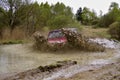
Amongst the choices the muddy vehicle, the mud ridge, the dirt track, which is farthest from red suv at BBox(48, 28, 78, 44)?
the dirt track

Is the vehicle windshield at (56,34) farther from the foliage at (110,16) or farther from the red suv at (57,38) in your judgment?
the foliage at (110,16)

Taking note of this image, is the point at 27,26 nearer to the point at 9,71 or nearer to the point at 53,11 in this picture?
the point at 53,11

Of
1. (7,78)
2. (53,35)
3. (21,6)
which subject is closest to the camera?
(7,78)

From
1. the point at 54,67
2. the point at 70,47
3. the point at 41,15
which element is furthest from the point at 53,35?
the point at 41,15

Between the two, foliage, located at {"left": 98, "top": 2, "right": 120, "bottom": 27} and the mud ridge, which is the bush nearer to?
foliage, located at {"left": 98, "top": 2, "right": 120, "bottom": 27}

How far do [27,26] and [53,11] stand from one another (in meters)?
15.0

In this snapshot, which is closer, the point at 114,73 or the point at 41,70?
the point at 114,73

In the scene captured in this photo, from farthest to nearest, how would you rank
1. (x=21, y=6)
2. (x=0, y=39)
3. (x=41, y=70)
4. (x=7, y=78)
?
(x=21, y=6), (x=0, y=39), (x=41, y=70), (x=7, y=78)

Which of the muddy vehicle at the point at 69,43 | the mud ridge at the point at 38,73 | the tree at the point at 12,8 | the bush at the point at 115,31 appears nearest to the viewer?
the mud ridge at the point at 38,73

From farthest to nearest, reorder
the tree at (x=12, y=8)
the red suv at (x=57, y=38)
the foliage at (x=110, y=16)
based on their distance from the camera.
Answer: the foliage at (x=110, y=16)
the tree at (x=12, y=8)
the red suv at (x=57, y=38)

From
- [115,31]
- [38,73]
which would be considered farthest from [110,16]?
[38,73]

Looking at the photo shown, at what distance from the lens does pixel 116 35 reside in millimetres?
34094

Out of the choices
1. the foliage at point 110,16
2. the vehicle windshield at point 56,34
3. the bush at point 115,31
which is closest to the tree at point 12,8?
the bush at point 115,31

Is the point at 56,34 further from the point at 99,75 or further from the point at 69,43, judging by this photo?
the point at 99,75
